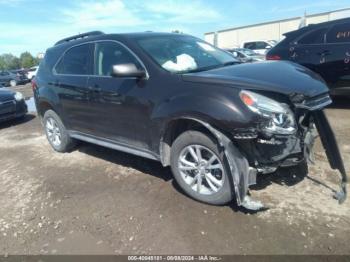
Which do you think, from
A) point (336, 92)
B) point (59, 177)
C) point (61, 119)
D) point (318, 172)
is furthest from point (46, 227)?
point (336, 92)

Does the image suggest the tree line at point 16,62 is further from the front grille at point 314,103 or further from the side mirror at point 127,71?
the front grille at point 314,103

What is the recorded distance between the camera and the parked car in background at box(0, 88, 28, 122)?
30.6ft

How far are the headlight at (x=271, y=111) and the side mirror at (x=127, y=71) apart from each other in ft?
4.18

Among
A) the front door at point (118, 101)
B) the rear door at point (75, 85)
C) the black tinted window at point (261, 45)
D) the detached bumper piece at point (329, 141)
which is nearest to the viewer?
the detached bumper piece at point (329, 141)

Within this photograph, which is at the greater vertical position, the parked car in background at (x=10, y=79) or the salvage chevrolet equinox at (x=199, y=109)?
the salvage chevrolet equinox at (x=199, y=109)

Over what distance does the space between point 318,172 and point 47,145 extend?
4920 mm

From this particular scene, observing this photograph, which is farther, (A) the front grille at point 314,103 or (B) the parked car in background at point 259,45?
(B) the parked car in background at point 259,45

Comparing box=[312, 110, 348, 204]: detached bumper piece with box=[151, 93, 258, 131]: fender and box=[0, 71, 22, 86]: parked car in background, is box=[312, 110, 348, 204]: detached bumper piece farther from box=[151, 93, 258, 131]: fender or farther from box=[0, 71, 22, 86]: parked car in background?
box=[0, 71, 22, 86]: parked car in background

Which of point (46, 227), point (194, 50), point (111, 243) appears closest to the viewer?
point (111, 243)

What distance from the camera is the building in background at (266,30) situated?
42156 millimetres

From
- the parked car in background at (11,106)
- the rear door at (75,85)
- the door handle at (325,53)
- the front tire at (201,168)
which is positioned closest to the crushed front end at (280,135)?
the front tire at (201,168)

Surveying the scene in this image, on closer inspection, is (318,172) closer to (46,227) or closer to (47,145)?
(46,227)

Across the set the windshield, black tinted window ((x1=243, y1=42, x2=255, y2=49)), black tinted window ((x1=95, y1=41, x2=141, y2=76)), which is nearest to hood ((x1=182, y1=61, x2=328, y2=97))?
the windshield

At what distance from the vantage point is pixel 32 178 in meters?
5.27
